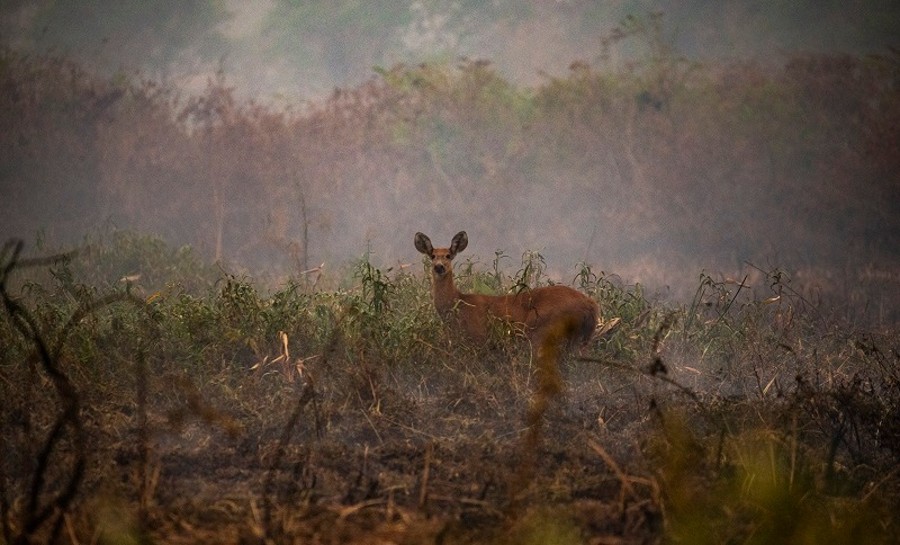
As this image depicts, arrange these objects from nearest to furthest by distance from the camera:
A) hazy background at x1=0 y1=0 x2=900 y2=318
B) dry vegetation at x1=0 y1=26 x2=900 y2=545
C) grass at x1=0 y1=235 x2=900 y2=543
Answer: grass at x1=0 y1=235 x2=900 y2=543, dry vegetation at x1=0 y1=26 x2=900 y2=545, hazy background at x1=0 y1=0 x2=900 y2=318

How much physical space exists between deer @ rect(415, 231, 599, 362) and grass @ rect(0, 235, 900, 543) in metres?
0.15

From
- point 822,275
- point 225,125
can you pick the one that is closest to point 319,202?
point 225,125

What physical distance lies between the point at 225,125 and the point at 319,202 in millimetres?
1734

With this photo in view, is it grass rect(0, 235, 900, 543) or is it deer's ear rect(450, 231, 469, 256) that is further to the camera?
deer's ear rect(450, 231, 469, 256)

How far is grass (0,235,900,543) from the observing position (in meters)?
4.31

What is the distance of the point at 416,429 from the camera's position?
593cm

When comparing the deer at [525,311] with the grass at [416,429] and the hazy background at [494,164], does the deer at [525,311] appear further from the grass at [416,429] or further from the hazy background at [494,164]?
the hazy background at [494,164]

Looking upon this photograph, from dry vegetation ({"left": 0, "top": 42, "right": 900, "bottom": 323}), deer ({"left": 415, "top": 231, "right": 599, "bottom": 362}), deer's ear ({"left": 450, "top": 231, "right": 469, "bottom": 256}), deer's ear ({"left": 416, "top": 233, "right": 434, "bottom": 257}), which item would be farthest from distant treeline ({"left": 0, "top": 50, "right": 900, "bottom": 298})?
deer ({"left": 415, "top": 231, "right": 599, "bottom": 362})

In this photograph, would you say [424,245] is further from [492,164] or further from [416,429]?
[492,164]

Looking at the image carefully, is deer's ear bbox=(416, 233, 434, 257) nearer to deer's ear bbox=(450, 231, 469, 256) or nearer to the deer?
deer's ear bbox=(450, 231, 469, 256)

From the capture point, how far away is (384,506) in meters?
4.64

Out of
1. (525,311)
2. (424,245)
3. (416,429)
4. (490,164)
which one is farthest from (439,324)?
(490,164)

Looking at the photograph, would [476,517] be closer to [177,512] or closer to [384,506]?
[384,506]

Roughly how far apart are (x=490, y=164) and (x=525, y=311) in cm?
888
